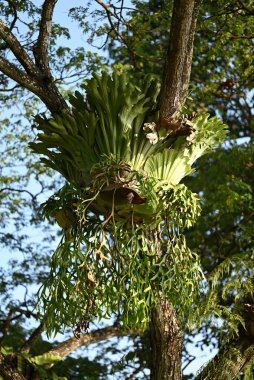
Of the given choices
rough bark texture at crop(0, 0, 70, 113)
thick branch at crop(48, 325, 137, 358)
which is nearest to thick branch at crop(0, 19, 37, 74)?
rough bark texture at crop(0, 0, 70, 113)

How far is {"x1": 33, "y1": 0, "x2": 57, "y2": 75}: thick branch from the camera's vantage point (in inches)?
167

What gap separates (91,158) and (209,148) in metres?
0.66

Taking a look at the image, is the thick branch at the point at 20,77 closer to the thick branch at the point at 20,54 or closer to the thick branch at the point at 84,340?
the thick branch at the point at 20,54

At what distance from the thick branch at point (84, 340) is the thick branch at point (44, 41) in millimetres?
2522

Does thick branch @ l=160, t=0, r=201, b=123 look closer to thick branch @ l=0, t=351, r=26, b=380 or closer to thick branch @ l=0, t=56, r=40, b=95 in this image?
thick branch @ l=0, t=56, r=40, b=95

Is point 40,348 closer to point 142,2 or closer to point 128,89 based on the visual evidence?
point 142,2

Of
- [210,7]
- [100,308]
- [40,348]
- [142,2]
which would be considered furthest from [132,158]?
[40,348]

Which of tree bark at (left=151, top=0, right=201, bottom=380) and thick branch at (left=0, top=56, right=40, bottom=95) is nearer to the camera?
tree bark at (left=151, top=0, right=201, bottom=380)

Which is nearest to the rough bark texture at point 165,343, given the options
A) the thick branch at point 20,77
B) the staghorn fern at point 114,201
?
the staghorn fern at point 114,201

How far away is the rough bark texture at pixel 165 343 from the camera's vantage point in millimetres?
3871

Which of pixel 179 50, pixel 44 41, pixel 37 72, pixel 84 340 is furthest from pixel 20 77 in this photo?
pixel 84 340

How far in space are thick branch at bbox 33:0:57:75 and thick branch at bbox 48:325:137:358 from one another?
2522mm

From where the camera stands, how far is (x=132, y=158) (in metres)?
3.44

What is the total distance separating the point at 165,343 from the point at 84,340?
2530 mm
